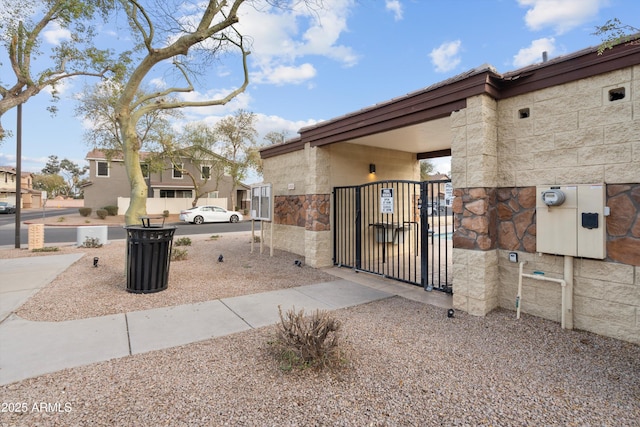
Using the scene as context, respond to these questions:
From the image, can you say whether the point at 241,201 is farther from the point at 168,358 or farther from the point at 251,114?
the point at 168,358

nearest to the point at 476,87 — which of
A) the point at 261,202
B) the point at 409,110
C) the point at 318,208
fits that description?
the point at 409,110

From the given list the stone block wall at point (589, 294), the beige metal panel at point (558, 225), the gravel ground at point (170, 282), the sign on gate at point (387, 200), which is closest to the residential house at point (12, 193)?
the gravel ground at point (170, 282)

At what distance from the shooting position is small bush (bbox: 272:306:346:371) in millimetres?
2955

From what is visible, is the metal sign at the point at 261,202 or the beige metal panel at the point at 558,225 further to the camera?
the metal sign at the point at 261,202

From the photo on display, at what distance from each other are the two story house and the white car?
12.5ft

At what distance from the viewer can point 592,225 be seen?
3.60 m

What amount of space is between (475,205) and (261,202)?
6516 millimetres

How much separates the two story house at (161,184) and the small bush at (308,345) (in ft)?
81.3

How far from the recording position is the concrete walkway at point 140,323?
316cm

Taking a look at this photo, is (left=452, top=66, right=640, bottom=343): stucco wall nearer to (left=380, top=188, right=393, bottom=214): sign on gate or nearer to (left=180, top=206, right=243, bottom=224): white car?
(left=380, top=188, right=393, bottom=214): sign on gate

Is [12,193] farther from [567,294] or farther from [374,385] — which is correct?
[567,294]

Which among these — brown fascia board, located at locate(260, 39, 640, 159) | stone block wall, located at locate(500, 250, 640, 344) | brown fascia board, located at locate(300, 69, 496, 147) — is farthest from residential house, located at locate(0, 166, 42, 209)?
stone block wall, located at locate(500, 250, 640, 344)

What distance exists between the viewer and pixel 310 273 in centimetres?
709

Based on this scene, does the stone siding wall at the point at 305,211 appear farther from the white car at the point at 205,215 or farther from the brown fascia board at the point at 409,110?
the white car at the point at 205,215
